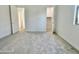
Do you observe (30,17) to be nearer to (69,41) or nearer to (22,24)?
(22,24)

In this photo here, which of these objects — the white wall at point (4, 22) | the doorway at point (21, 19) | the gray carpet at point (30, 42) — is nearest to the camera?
the doorway at point (21, 19)

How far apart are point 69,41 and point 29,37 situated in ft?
3.55

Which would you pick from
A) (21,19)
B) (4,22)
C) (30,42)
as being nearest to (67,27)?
(30,42)

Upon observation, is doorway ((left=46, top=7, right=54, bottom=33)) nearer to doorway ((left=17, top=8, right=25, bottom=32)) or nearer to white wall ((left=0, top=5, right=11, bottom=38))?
doorway ((left=17, top=8, right=25, bottom=32))

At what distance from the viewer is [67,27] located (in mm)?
2455

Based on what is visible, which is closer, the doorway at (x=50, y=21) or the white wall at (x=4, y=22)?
the doorway at (x=50, y=21)

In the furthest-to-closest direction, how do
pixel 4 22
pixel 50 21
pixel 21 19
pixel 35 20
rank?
pixel 4 22 < pixel 35 20 < pixel 50 21 < pixel 21 19

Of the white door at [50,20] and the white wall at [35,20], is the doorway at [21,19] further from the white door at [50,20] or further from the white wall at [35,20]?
the white door at [50,20]

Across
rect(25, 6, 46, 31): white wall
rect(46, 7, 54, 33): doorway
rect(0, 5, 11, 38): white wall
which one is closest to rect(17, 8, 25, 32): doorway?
rect(25, 6, 46, 31): white wall

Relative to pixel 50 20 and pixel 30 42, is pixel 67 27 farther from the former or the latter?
pixel 30 42

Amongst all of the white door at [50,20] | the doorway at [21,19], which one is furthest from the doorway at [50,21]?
the doorway at [21,19]

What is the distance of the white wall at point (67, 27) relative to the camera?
86.2 inches
